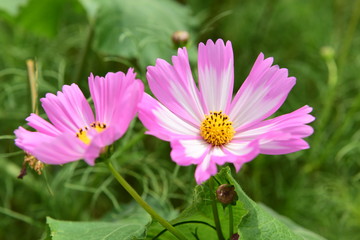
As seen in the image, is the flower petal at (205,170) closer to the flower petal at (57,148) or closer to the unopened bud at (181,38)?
the flower petal at (57,148)

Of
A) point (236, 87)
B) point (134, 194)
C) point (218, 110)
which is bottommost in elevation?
point (134, 194)

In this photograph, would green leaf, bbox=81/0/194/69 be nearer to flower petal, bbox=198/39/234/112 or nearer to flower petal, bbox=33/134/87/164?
flower petal, bbox=198/39/234/112

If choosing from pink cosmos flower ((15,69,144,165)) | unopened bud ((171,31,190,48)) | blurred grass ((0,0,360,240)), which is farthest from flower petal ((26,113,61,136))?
blurred grass ((0,0,360,240))

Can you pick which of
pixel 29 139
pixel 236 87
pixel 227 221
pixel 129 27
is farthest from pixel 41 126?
pixel 236 87

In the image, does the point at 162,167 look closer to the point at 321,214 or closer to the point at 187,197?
the point at 187,197

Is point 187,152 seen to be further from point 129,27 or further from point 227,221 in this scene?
point 129,27
